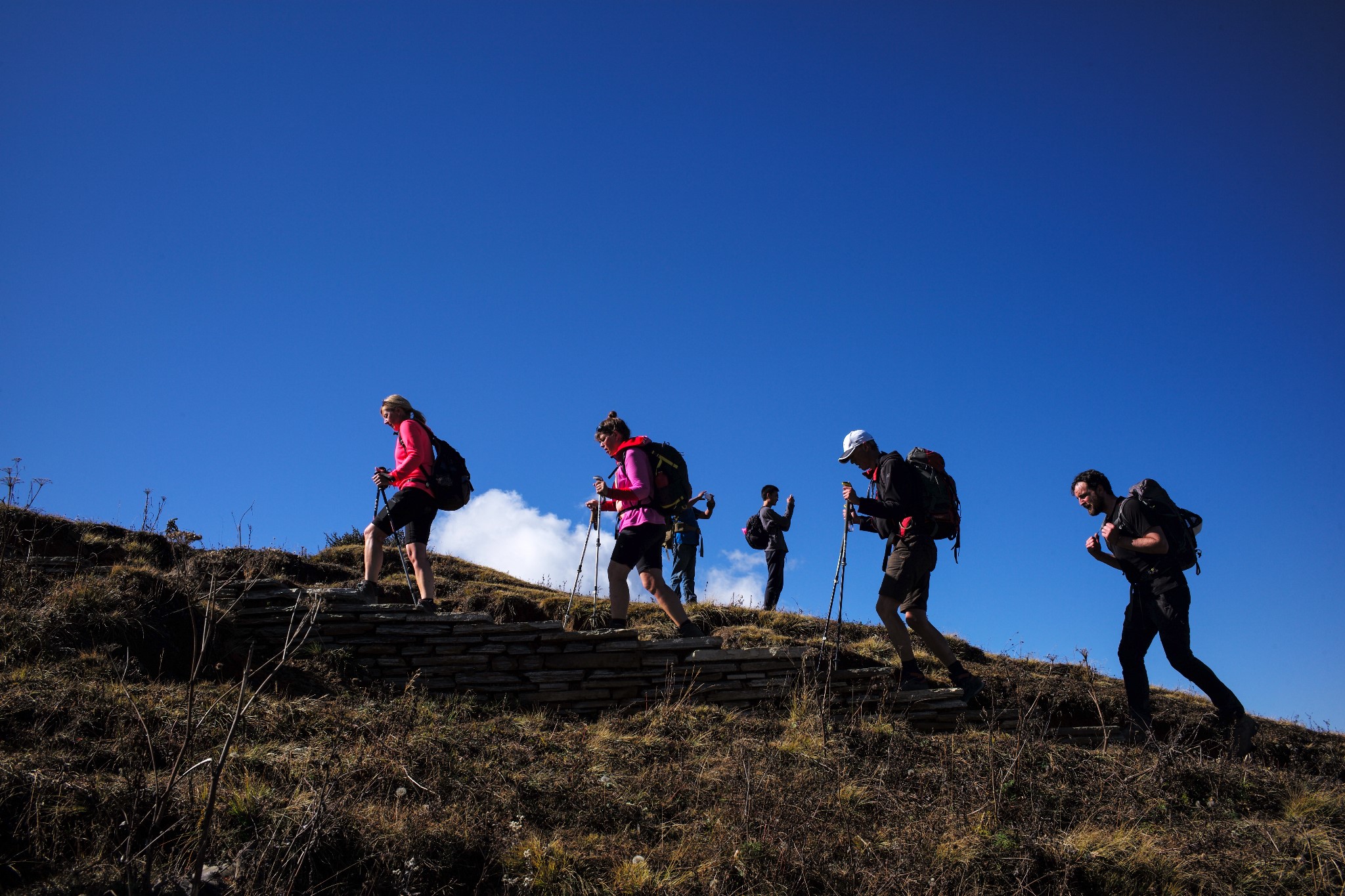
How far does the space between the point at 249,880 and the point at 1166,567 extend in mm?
6417

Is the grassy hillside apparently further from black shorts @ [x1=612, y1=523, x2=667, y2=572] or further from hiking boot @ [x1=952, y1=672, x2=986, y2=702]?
black shorts @ [x1=612, y1=523, x2=667, y2=572]

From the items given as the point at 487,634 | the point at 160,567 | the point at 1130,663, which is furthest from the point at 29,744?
the point at 1130,663

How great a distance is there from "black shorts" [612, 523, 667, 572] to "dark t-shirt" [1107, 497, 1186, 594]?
3.72m

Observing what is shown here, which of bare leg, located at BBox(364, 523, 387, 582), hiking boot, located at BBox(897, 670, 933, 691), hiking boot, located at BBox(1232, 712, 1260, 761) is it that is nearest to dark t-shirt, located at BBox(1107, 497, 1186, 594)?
hiking boot, located at BBox(1232, 712, 1260, 761)

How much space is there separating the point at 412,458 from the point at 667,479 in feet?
7.22

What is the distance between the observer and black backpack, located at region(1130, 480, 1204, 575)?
6508 mm

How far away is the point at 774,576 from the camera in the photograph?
11.3m

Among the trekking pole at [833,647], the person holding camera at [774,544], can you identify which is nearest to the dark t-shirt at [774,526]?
the person holding camera at [774,544]

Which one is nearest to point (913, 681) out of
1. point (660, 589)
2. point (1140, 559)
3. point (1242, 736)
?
point (1140, 559)

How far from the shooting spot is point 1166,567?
21.4 feet

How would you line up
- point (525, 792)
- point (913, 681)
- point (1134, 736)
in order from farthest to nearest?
point (913, 681)
point (1134, 736)
point (525, 792)

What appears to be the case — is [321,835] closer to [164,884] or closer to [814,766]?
[164,884]

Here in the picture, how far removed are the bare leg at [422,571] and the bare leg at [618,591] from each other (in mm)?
1520

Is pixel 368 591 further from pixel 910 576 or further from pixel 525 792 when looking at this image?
pixel 910 576
